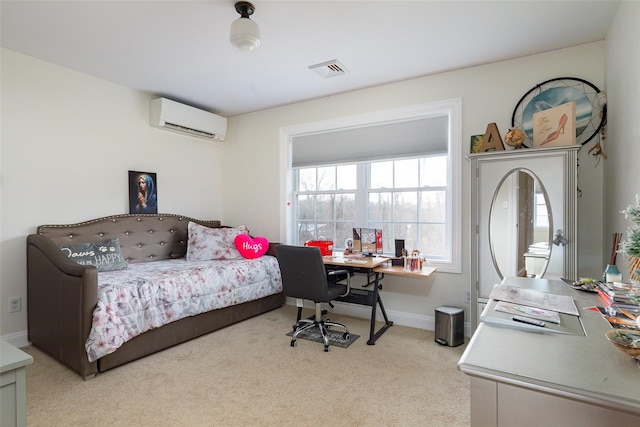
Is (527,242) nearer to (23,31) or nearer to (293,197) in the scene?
(293,197)

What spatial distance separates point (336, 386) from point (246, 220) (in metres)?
2.72

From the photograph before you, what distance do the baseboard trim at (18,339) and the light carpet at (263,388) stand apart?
0.10 metres

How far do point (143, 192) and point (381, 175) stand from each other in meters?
2.63

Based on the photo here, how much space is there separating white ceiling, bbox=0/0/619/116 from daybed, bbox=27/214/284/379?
156cm

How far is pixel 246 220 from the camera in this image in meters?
4.47

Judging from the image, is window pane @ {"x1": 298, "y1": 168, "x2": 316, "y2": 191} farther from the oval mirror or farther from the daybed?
the oval mirror

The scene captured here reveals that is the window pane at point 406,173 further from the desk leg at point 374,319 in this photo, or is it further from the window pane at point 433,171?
the desk leg at point 374,319

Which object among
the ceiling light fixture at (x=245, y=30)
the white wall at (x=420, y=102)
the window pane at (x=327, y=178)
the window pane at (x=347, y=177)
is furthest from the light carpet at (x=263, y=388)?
the ceiling light fixture at (x=245, y=30)

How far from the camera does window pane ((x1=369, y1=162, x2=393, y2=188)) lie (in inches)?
143

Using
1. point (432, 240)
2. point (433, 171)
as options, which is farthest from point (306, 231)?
point (433, 171)

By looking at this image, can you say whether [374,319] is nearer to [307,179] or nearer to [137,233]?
[307,179]

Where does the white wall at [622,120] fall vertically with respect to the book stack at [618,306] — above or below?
above

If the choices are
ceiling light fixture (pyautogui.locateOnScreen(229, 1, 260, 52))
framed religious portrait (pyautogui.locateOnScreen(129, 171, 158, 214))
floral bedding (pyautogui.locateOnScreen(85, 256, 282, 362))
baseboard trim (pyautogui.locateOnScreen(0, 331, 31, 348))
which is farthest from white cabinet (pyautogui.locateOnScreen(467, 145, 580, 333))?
baseboard trim (pyautogui.locateOnScreen(0, 331, 31, 348))

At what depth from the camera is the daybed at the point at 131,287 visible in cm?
230
